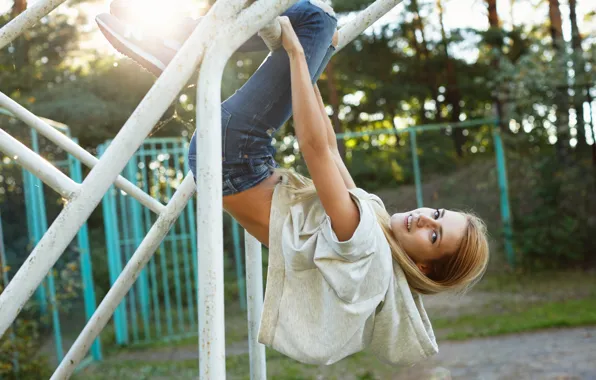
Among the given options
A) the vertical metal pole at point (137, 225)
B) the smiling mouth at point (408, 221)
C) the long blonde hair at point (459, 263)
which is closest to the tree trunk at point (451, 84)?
the vertical metal pole at point (137, 225)

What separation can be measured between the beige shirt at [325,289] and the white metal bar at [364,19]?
1.16ft

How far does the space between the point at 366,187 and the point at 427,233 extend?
7.13 meters

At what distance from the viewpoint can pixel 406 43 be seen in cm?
1318

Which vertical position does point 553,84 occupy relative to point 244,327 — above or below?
above

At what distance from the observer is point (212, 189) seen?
953 millimetres

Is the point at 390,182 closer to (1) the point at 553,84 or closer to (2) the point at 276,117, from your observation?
(1) the point at 553,84

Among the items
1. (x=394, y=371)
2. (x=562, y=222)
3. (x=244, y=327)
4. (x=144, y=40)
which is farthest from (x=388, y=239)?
(x=562, y=222)

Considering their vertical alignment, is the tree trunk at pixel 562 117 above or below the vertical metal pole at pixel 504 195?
above

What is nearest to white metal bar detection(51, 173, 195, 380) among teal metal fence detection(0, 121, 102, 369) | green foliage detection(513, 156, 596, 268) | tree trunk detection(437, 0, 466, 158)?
teal metal fence detection(0, 121, 102, 369)

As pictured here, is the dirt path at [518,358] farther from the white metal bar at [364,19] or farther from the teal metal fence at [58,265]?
the white metal bar at [364,19]

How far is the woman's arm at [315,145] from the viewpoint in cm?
119

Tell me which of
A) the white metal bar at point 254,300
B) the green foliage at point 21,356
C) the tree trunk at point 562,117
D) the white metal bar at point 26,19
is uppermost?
the tree trunk at point 562,117

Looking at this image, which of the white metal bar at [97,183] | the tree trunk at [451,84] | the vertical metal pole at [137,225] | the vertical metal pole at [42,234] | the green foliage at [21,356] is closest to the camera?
the white metal bar at [97,183]

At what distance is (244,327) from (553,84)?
13.2ft
